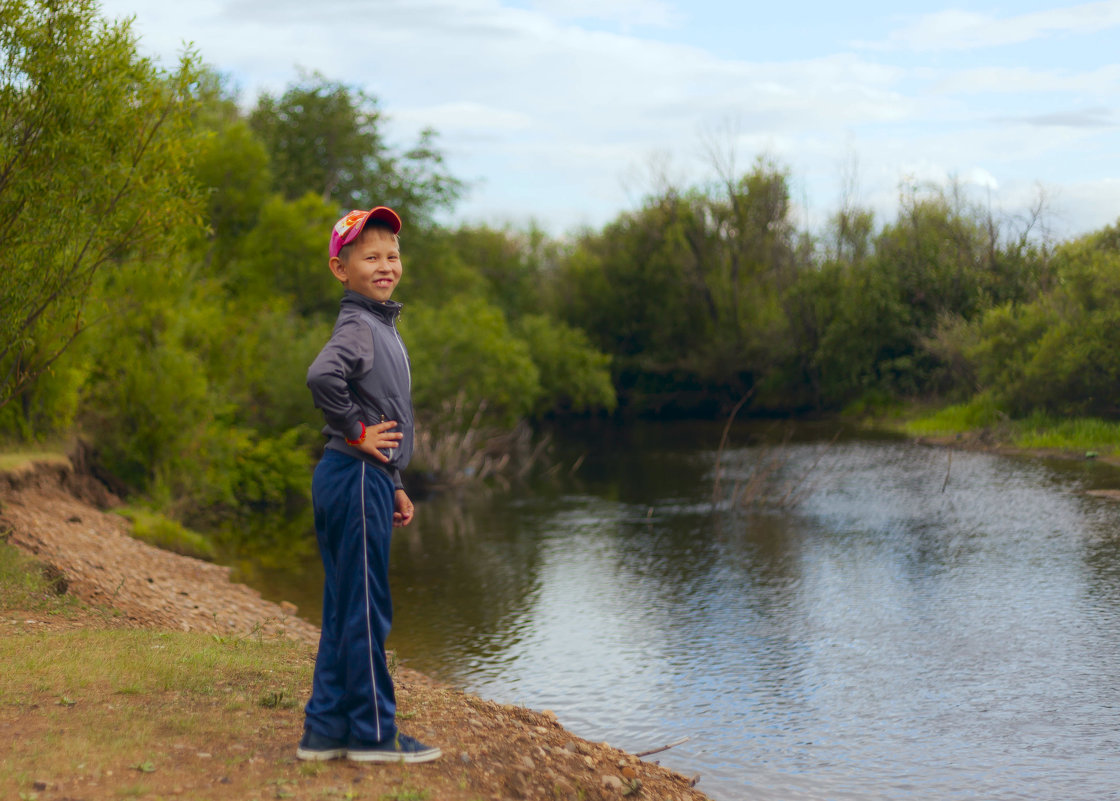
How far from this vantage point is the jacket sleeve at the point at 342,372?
4480 mm

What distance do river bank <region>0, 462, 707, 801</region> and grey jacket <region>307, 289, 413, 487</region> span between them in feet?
4.53

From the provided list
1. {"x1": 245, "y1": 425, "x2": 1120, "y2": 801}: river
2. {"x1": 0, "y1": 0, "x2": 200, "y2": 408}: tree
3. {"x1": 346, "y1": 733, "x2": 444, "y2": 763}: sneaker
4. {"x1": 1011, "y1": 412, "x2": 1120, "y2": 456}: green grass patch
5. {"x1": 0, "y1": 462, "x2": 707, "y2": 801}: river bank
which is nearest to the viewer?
{"x1": 0, "y1": 462, "x2": 707, "y2": 801}: river bank

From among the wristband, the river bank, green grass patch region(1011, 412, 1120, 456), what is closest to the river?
the river bank

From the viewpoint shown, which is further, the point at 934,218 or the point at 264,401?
the point at 934,218

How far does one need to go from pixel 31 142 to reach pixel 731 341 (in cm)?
3722

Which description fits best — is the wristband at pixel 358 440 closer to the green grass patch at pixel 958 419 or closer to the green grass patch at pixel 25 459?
the green grass patch at pixel 25 459

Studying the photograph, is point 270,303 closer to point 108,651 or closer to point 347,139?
point 347,139

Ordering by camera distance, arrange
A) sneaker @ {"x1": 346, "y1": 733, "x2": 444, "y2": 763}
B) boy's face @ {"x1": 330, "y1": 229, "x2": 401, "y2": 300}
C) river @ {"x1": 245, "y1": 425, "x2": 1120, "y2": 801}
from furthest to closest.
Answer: river @ {"x1": 245, "y1": 425, "x2": 1120, "y2": 801}
boy's face @ {"x1": 330, "y1": 229, "x2": 401, "y2": 300}
sneaker @ {"x1": 346, "y1": 733, "x2": 444, "y2": 763}

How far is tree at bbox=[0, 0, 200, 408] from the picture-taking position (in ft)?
32.3

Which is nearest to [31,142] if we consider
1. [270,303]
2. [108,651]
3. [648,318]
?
[108,651]

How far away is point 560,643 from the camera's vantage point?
35.4ft

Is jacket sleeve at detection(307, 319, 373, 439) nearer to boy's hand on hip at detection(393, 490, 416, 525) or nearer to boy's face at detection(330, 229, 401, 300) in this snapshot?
boy's face at detection(330, 229, 401, 300)

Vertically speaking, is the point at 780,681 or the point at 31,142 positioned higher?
the point at 31,142

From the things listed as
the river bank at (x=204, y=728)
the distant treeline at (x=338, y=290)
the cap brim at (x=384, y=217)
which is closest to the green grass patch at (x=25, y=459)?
the distant treeline at (x=338, y=290)
